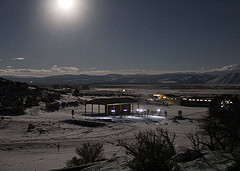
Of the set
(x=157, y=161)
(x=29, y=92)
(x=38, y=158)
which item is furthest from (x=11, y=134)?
(x=29, y=92)

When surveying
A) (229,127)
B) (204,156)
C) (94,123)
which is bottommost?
(94,123)

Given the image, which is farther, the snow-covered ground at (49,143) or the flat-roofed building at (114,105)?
the flat-roofed building at (114,105)

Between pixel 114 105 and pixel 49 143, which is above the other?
pixel 114 105

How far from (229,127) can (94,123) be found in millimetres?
15114

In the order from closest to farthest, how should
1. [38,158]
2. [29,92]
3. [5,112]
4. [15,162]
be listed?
[15,162], [38,158], [5,112], [29,92]

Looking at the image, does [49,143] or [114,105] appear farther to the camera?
[114,105]

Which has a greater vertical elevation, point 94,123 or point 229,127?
point 229,127

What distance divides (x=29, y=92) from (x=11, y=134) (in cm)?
2853

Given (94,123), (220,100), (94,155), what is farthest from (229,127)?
(220,100)

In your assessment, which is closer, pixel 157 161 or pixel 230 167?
pixel 230 167

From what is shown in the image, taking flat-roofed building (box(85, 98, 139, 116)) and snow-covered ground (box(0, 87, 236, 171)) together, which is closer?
snow-covered ground (box(0, 87, 236, 171))

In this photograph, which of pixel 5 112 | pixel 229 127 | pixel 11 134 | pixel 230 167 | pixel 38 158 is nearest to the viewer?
pixel 230 167

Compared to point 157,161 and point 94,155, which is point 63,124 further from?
point 157,161

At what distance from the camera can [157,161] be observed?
219 inches
